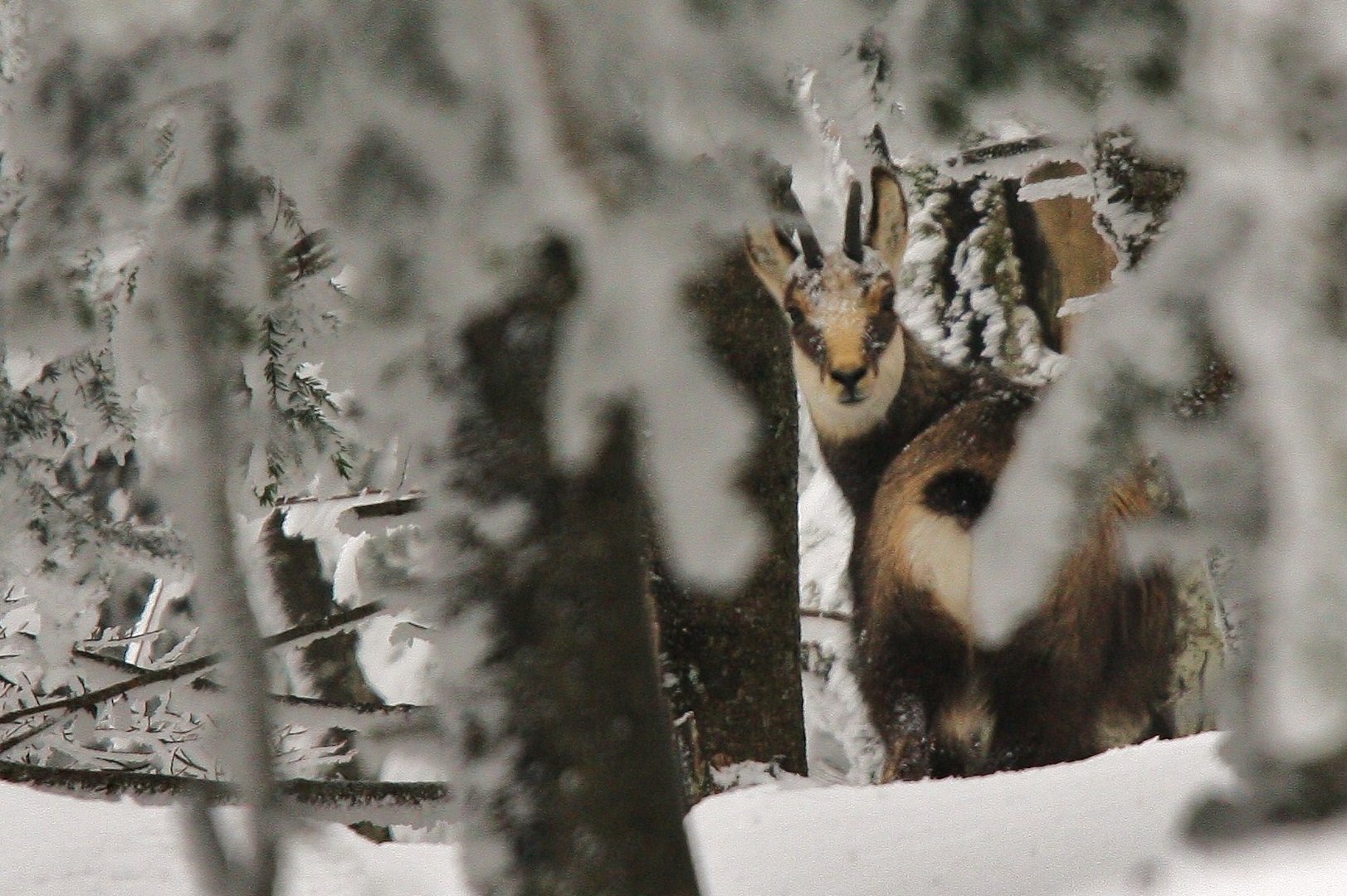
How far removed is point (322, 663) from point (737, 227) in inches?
394

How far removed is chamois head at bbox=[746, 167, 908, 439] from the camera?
15.5 ft

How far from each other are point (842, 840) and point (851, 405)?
2389 mm

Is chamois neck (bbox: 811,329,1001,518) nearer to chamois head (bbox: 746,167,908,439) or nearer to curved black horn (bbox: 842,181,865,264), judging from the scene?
chamois head (bbox: 746,167,908,439)

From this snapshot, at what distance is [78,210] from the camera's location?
1833 millimetres

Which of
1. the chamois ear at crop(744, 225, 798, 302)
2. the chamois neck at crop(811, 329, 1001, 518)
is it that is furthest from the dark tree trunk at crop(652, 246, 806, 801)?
the chamois neck at crop(811, 329, 1001, 518)

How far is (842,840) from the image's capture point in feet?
9.81

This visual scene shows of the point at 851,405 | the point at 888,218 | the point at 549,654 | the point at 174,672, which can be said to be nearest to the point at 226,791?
the point at 174,672

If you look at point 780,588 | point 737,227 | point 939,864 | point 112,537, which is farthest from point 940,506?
point 737,227

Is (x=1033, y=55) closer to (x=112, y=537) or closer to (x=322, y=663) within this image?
(x=112, y=537)

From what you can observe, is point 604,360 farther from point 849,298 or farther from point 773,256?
point 849,298

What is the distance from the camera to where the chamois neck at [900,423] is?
17.1 feet

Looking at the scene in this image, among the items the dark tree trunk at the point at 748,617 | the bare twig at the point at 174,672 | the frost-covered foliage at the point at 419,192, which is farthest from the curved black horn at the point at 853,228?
the frost-covered foliage at the point at 419,192

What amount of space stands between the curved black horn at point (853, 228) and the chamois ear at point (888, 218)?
0.11 m

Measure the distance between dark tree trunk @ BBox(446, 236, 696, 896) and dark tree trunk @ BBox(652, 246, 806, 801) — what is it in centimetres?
207
